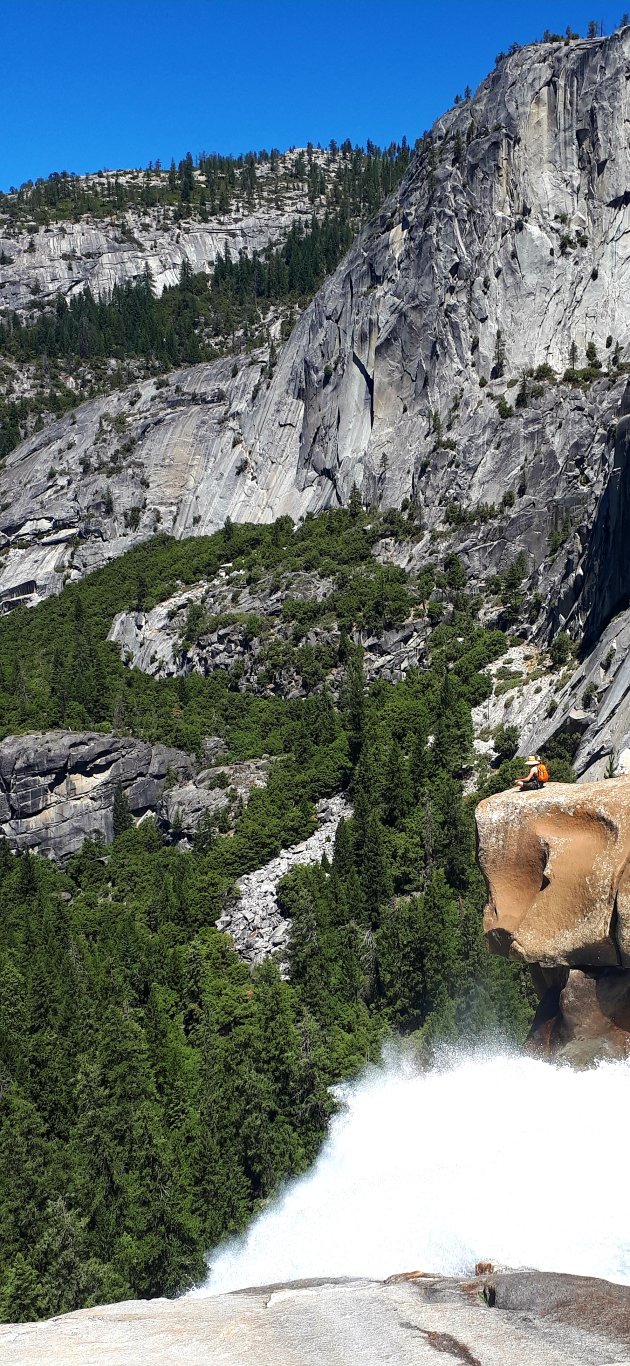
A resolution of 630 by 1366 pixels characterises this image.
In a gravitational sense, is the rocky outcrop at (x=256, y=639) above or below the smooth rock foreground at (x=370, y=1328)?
below

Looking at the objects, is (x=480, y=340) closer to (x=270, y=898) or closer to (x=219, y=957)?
(x=270, y=898)

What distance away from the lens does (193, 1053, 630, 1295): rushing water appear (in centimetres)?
2264

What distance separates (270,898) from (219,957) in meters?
9.51

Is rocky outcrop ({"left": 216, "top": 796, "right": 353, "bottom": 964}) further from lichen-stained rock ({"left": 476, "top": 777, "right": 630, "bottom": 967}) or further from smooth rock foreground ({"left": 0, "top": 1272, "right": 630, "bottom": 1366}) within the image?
smooth rock foreground ({"left": 0, "top": 1272, "right": 630, "bottom": 1366})

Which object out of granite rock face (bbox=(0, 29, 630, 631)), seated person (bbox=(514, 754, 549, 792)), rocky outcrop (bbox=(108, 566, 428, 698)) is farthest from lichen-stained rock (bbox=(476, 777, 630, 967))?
rocky outcrop (bbox=(108, 566, 428, 698))

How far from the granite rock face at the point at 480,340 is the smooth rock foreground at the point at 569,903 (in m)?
65.4

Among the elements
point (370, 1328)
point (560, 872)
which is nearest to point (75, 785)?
point (560, 872)

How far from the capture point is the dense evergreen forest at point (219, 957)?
4234cm

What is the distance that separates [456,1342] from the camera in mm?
17156

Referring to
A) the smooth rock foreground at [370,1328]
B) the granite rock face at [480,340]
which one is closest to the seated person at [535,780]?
the smooth rock foreground at [370,1328]

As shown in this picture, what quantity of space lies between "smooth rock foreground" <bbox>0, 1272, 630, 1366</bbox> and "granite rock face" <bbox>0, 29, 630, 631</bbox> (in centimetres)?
7457

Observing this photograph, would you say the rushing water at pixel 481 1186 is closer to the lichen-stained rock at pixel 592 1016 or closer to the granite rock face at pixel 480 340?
the lichen-stained rock at pixel 592 1016

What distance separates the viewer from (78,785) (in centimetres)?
10131

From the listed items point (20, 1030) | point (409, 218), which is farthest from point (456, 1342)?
point (409, 218)
